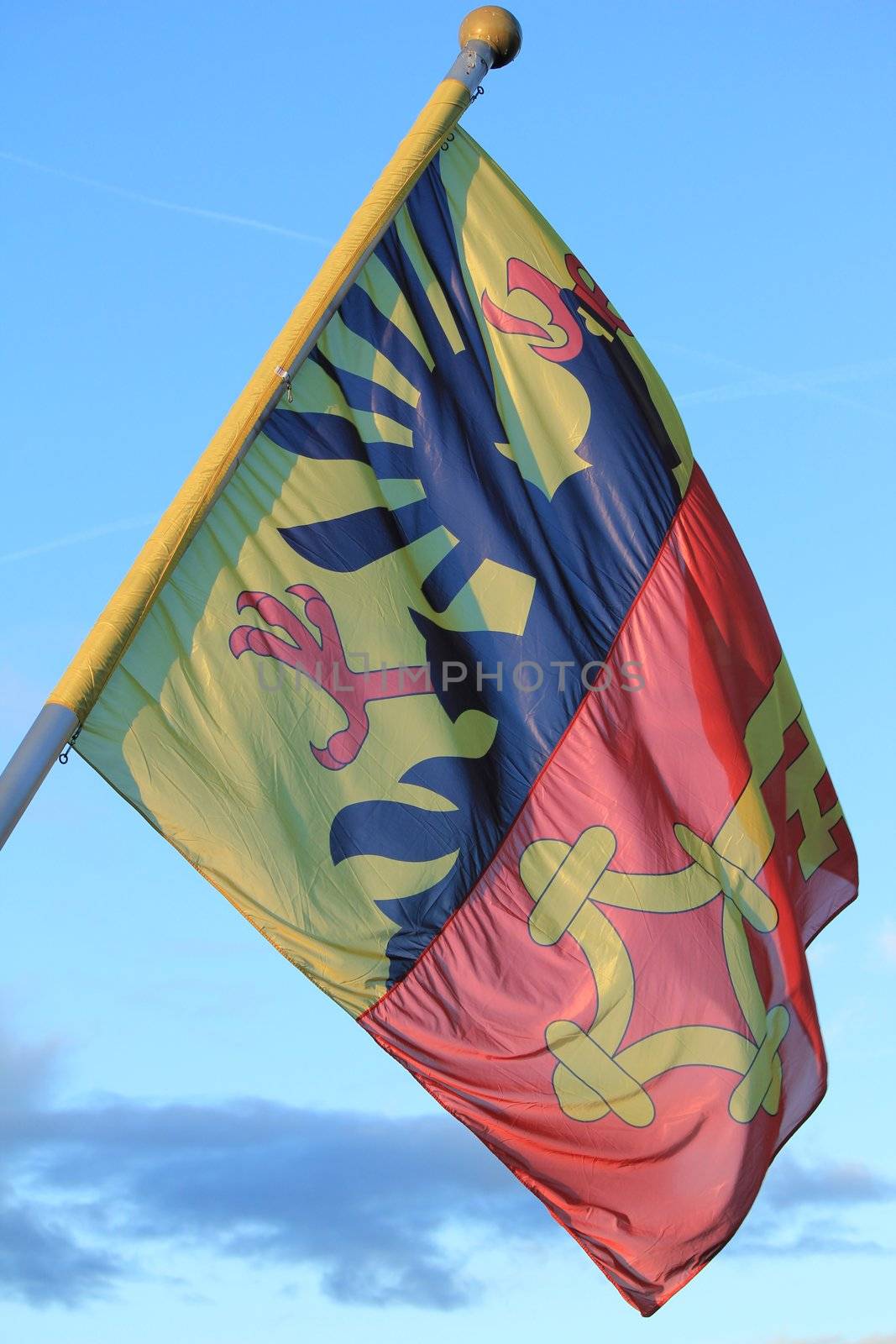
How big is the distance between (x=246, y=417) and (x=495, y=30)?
3.21m

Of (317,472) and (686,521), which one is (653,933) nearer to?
(686,521)

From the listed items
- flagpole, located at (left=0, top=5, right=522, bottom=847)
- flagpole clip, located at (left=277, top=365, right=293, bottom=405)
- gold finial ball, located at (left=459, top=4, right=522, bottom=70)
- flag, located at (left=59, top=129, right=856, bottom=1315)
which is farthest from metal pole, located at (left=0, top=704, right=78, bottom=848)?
gold finial ball, located at (left=459, top=4, right=522, bottom=70)

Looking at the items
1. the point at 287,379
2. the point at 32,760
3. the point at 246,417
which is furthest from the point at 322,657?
the point at 32,760

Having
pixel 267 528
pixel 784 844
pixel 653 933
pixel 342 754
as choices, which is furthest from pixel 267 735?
pixel 784 844

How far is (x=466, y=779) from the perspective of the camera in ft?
35.0

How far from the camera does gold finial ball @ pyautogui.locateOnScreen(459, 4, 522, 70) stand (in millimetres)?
11281

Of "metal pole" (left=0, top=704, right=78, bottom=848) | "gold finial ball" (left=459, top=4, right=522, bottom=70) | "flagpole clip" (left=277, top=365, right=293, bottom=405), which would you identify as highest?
"gold finial ball" (left=459, top=4, right=522, bottom=70)

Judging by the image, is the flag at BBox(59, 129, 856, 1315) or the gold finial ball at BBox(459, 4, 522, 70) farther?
the gold finial ball at BBox(459, 4, 522, 70)

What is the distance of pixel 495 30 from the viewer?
37.0 ft

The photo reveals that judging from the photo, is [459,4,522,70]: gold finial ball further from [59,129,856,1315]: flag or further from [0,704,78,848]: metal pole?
[0,704,78,848]: metal pole

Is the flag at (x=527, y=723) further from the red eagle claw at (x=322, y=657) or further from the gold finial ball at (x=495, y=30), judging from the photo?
the gold finial ball at (x=495, y=30)

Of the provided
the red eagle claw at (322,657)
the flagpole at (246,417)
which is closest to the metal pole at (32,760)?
the flagpole at (246,417)

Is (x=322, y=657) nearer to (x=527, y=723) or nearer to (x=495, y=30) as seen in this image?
(x=527, y=723)

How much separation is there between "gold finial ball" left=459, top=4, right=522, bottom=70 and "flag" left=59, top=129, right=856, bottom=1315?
2.23 feet
